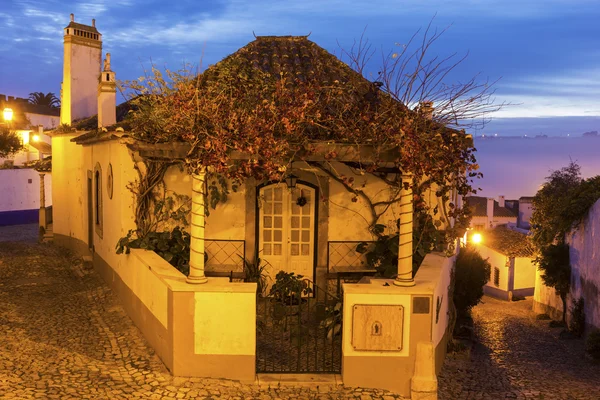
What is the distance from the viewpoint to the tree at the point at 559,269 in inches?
762

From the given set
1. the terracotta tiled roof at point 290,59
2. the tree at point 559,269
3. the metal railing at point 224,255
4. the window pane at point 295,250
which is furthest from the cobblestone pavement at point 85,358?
the tree at point 559,269

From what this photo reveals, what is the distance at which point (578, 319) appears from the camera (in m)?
17.7

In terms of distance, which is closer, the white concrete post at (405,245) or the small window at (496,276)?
the white concrete post at (405,245)

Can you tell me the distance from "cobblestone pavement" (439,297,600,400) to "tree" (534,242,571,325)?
126 cm

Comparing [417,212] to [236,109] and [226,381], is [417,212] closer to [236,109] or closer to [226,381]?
[236,109]

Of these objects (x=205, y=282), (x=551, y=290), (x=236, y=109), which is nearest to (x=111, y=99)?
(x=236, y=109)

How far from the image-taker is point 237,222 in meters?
11.4

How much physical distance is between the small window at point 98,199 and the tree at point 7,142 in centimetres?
2117

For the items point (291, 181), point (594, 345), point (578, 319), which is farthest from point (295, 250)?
point (578, 319)

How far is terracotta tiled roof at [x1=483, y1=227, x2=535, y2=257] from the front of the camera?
111 feet

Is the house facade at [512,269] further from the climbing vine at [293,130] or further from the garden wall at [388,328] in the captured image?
the garden wall at [388,328]

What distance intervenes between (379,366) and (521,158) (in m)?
203

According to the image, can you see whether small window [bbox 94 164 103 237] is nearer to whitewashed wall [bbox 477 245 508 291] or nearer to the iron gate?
the iron gate

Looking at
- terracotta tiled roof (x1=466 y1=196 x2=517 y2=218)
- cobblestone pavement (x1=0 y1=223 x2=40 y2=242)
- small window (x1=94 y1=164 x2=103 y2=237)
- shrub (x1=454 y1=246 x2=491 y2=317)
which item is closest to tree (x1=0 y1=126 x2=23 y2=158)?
cobblestone pavement (x1=0 y1=223 x2=40 y2=242)
